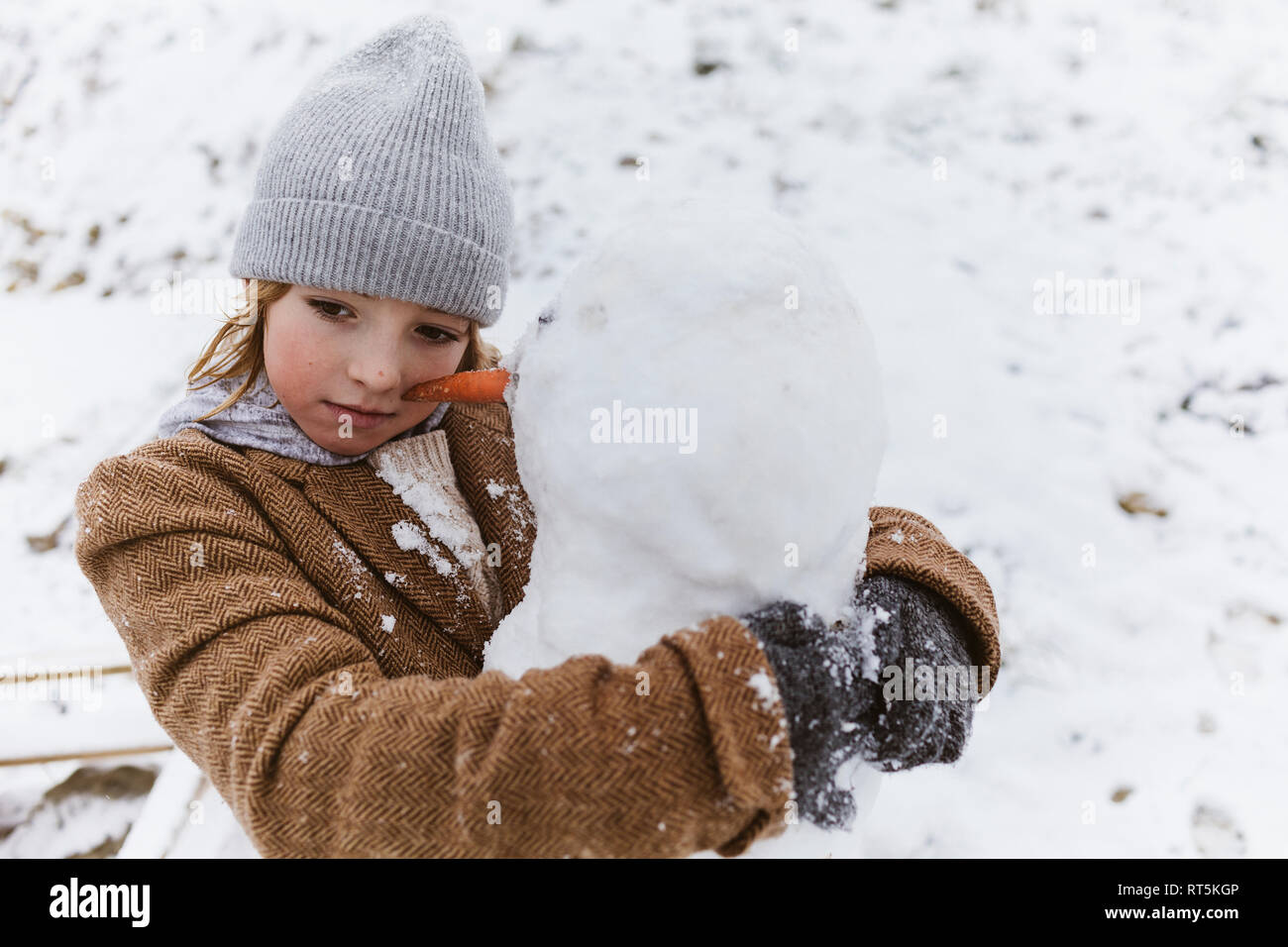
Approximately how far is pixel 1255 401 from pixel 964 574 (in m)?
1.22

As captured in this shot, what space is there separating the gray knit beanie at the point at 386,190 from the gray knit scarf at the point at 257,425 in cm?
16

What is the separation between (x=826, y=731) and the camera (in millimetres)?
734

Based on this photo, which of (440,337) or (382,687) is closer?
(382,687)

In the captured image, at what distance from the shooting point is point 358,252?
986 mm

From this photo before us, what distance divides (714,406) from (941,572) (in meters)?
0.40

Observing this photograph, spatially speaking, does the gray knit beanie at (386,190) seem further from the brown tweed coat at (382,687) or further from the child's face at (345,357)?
the brown tweed coat at (382,687)

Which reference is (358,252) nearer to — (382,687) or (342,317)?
(342,317)

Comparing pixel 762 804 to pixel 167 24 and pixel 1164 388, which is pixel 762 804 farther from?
pixel 167 24

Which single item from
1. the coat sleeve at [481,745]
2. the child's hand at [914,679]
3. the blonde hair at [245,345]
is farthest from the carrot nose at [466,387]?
the child's hand at [914,679]

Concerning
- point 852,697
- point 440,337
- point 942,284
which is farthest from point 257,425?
point 942,284

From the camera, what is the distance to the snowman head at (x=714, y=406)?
696 millimetres

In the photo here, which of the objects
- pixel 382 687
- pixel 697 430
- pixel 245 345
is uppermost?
pixel 697 430

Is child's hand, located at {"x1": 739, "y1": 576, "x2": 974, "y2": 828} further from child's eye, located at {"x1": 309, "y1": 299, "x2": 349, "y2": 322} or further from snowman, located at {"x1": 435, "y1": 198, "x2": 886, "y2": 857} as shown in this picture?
child's eye, located at {"x1": 309, "y1": 299, "x2": 349, "y2": 322}

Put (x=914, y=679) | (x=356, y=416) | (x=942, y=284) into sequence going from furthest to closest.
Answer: (x=942, y=284) < (x=356, y=416) < (x=914, y=679)
